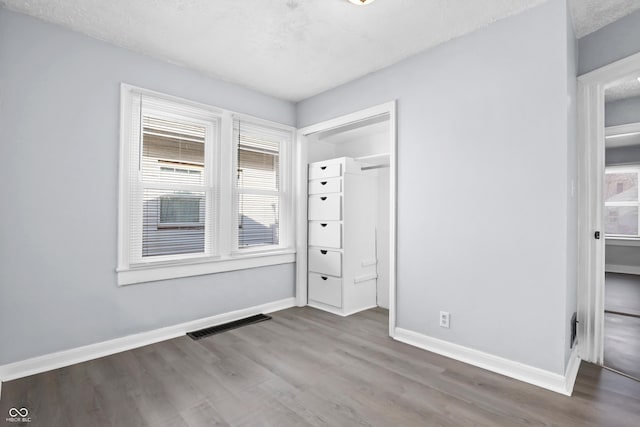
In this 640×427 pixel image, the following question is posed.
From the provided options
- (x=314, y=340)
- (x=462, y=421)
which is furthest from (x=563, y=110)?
(x=314, y=340)

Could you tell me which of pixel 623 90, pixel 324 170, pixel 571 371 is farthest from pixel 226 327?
pixel 623 90

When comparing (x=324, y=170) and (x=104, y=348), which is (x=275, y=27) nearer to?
(x=324, y=170)

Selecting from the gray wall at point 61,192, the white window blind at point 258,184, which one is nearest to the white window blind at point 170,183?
the gray wall at point 61,192

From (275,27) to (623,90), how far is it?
12.3ft

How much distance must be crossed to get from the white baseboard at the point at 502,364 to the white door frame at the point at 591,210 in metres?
0.22

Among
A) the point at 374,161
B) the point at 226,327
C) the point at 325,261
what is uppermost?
the point at 374,161

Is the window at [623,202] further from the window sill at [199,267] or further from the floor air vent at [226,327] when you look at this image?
the floor air vent at [226,327]

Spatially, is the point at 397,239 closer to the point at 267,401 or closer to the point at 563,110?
the point at 563,110

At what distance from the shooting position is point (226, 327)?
9.93 feet

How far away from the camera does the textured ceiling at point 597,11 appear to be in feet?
6.64

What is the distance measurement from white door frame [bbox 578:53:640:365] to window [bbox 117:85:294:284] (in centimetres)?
280

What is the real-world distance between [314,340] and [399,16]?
2.66 m

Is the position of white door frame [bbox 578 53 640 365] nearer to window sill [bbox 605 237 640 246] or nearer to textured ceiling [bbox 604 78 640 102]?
textured ceiling [bbox 604 78 640 102]

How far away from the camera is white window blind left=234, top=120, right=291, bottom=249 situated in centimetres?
341
